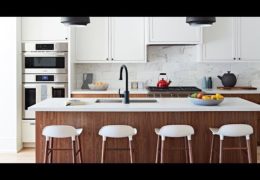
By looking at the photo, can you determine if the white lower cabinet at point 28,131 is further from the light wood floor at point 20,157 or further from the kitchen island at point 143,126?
the kitchen island at point 143,126

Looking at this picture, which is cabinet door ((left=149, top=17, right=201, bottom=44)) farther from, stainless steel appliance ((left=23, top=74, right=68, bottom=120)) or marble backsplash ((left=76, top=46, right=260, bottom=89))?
stainless steel appliance ((left=23, top=74, right=68, bottom=120))

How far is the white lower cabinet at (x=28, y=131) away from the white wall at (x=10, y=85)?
121 mm

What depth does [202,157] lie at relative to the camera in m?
3.64

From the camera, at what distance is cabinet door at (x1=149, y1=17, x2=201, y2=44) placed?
5.44 m

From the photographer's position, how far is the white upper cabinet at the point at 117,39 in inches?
219

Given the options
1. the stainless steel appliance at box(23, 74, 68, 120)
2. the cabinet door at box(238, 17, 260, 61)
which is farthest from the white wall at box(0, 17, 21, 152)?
the cabinet door at box(238, 17, 260, 61)

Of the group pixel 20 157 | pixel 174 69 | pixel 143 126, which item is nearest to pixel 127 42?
pixel 174 69

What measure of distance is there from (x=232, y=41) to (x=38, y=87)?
323cm

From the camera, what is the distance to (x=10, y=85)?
5.17 metres

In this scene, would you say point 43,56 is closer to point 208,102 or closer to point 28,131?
point 28,131

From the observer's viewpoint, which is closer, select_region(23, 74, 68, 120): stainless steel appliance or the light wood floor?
the light wood floor

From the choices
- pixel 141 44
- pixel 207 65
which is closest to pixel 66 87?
pixel 141 44
